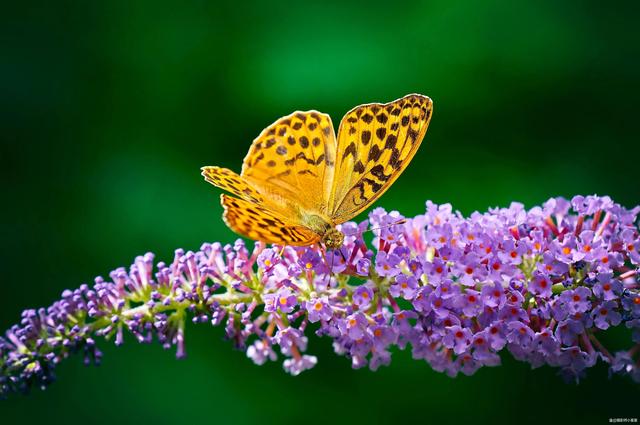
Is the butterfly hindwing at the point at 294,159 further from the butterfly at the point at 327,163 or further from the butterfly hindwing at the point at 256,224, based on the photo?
the butterfly hindwing at the point at 256,224

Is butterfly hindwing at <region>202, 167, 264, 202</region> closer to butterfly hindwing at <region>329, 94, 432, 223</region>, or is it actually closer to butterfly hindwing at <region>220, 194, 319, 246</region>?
butterfly hindwing at <region>220, 194, 319, 246</region>

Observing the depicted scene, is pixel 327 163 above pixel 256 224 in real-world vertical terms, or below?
above

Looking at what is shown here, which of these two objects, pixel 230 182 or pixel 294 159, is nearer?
pixel 230 182

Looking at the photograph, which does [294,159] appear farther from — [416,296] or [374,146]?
[416,296]

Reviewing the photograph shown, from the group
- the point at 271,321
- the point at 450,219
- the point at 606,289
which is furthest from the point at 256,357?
the point at 606,289

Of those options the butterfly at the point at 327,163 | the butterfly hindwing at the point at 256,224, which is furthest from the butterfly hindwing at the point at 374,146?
the butterfly hindwing at the point at 256,224

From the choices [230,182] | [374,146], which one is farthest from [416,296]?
[230,182]
